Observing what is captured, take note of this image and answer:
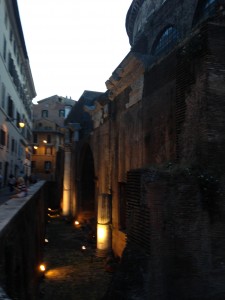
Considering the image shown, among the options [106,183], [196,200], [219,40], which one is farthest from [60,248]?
[219,40]

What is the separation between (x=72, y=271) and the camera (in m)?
13.1

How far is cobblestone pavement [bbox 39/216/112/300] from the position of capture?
10.9m

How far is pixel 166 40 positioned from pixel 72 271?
1026cm

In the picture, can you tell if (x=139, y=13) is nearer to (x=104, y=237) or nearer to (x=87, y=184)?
(x=87, y=184)

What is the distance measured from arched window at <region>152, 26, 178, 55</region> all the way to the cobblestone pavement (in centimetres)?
908

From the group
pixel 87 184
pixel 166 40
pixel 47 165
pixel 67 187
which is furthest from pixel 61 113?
pixel 166 40

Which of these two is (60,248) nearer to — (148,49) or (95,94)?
(148,49)

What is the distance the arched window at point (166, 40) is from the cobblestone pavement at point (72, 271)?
9077 millimetres

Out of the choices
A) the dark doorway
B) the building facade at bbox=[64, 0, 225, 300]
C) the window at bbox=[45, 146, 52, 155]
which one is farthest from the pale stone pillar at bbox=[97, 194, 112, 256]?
the window at bbox=[45, 146, 52, 155]

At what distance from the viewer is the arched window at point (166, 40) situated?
47.2 ft

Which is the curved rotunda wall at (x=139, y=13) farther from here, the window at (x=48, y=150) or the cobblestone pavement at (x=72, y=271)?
the window at (x=48, y=150)

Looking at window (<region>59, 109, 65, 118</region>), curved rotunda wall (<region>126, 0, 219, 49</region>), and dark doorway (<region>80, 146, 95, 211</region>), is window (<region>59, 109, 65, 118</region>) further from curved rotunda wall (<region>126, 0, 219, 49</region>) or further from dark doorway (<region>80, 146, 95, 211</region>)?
curved rotunda wall (<region>126, 0, 219, 49</region>)

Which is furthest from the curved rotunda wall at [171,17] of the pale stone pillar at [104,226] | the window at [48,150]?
the window at [48,150]

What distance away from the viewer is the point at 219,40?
784cm
